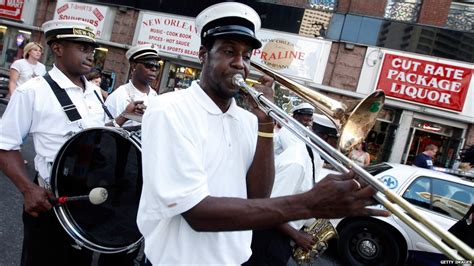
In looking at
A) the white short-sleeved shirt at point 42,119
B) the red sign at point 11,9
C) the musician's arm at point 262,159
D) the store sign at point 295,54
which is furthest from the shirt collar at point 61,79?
the red sign at point 11,9

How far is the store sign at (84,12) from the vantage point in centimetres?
1659

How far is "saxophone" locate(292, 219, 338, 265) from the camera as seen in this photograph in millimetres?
3137

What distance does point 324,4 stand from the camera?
1371 centimetres

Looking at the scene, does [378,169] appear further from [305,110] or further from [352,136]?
[352,136]

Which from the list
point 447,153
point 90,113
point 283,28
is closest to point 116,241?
point 90,113

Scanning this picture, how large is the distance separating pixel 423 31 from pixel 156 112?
12.6 m

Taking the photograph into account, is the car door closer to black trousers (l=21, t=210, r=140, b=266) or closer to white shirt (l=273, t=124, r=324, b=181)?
white shirt (l=273, t=124, r=324, b=181)

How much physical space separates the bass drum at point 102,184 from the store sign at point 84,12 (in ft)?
49.9

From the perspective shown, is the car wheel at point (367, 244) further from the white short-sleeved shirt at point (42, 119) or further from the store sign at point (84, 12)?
the store sign at point (84, 12)

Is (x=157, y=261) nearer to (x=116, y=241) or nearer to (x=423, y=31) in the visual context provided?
(x=116, y=241)

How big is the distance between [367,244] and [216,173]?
14.6 ft

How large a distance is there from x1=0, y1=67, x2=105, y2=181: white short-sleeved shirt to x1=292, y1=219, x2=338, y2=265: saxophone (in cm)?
186

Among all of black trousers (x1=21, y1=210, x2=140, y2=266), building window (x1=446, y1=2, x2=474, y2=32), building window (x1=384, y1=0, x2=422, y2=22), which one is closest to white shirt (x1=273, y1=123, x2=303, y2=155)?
black trousers (x1=21, y1=210, x2=140, y2=266)

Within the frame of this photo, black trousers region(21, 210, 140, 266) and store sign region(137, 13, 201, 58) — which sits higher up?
store sign region(137, 13, 201, 58)
